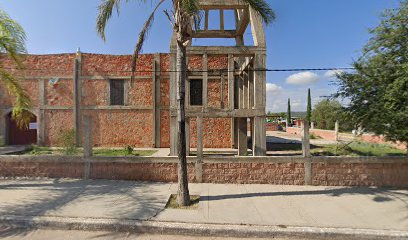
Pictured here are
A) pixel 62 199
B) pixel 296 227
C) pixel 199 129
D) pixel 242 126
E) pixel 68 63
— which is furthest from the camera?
pixel 68 63

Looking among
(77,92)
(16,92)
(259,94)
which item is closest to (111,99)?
(77,92)

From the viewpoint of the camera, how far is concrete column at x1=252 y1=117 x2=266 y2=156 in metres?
7.56

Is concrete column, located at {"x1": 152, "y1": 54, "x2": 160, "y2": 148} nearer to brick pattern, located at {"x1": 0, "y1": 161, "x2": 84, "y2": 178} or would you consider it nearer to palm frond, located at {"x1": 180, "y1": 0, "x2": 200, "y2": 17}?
brick pattern, located at {"x1": 0, "y1": 161, "x2": 84, "y2": 178}

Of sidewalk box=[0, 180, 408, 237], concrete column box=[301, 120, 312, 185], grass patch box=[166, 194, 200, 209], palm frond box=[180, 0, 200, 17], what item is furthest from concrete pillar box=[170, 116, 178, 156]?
concrete column box=[301, 120, 312, 185]

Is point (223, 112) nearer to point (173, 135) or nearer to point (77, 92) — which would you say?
point (173, 135)

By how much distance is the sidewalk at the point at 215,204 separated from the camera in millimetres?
4293

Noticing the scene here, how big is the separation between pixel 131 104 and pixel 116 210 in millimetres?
9653

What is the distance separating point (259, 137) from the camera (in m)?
7.59

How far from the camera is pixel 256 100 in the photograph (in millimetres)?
7707

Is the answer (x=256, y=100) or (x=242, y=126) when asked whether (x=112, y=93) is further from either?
(x=256, y=100)

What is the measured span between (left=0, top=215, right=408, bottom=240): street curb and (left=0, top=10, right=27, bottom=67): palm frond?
4.76 meters

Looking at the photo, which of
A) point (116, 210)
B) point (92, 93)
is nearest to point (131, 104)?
point (92, 93)

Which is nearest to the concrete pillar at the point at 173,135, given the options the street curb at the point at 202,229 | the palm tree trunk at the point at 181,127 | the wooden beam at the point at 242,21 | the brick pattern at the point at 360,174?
the palm tree trunk at the point at 181,127

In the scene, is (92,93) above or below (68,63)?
below
